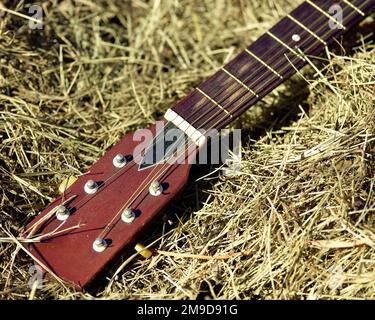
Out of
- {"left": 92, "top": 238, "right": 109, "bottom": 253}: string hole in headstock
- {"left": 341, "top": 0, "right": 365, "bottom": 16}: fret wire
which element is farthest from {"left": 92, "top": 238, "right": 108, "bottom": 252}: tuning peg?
{"left": 341, "top": 0, "right": 365, "bottom": 16}: fret wire

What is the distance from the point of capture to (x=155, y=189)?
79.0 inches

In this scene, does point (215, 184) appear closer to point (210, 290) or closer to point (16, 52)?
point (210, 290)

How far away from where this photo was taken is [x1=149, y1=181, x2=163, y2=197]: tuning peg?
201 centimetres

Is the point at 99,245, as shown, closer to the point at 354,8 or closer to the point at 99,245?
the point at 99,245

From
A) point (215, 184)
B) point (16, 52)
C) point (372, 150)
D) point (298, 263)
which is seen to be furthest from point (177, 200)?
point (16, 52)

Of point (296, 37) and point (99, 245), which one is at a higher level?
point (296, 37)

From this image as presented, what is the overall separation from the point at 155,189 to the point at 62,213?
1.04 feet

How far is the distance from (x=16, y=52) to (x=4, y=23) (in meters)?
0.13

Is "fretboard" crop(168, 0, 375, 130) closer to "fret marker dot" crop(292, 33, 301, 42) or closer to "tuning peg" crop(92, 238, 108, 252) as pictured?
"fret marker dot" crop(292, 33, 301, 42)

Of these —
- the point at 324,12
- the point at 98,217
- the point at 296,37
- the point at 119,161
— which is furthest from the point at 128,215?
the point at 324,12

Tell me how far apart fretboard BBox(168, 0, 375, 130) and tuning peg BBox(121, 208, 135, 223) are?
40 centimetres

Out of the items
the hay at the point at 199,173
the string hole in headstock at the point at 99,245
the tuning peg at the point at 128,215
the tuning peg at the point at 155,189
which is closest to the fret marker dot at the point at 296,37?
the hay at the point at 199,173

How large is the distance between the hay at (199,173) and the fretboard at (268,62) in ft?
0.45

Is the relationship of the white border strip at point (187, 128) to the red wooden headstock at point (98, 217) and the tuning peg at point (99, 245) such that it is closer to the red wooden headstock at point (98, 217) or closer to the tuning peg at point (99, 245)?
the red wooden headstock at point (98, 217)
